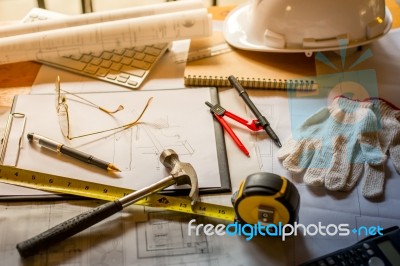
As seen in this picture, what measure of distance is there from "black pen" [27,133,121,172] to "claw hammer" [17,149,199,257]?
0.09 meters

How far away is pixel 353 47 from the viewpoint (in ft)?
3.11

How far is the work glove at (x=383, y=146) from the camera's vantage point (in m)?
0.73

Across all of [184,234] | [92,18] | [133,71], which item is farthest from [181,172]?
[92,18]

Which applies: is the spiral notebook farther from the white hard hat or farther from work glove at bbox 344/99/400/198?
work glove at bbox 344/99/400/198

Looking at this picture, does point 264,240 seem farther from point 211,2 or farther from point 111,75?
point 211,2

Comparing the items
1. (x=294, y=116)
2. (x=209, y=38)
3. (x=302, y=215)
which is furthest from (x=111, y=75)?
(x=302, y=215)

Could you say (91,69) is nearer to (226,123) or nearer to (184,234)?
(226,123)

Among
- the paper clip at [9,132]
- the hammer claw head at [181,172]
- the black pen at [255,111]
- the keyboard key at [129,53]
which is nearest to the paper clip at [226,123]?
the black pen at [255,111]

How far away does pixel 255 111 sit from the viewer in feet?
2.80

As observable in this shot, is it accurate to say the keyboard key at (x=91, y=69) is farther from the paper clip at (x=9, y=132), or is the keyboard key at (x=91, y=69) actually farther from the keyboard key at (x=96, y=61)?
the paper clip at (x=9, y=132)

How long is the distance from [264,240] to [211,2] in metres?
0.85

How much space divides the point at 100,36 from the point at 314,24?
1.36 ft

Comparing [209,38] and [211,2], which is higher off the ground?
[211,2]

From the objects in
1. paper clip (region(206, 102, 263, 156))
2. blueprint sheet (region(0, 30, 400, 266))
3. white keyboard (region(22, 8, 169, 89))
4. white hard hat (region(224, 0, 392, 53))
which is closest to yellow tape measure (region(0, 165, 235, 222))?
blueprint sheet (region(0, 30, 400, 266))
